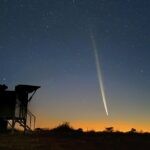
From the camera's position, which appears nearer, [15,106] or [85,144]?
[85,144]

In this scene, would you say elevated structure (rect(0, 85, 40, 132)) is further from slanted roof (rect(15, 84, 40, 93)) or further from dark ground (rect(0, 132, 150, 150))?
dark ground (rect(0, 132, 150, 150))

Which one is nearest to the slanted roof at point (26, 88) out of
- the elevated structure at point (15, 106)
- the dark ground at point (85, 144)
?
the elevated structure at point (15, 106)

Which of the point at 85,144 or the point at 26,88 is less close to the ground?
the point at 26,88

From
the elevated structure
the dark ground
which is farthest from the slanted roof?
the dark ground

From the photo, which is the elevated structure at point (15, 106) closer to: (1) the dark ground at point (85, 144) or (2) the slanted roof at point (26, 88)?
(2) the slanted roof at point (26, 88)

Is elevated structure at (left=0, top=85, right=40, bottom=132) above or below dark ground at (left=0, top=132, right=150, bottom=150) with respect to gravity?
above

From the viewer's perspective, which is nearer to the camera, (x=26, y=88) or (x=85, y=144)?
(x=85, y=144)

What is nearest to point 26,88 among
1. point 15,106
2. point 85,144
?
point 15,106

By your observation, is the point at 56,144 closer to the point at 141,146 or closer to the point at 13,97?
the point at 141,146

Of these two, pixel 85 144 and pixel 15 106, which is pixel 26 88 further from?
pixel 85 144

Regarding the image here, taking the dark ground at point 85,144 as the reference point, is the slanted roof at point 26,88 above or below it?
above

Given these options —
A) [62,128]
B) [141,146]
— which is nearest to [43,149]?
[141,146]

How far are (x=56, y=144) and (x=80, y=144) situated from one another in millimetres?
1265

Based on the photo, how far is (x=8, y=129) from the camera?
39.0 metres
